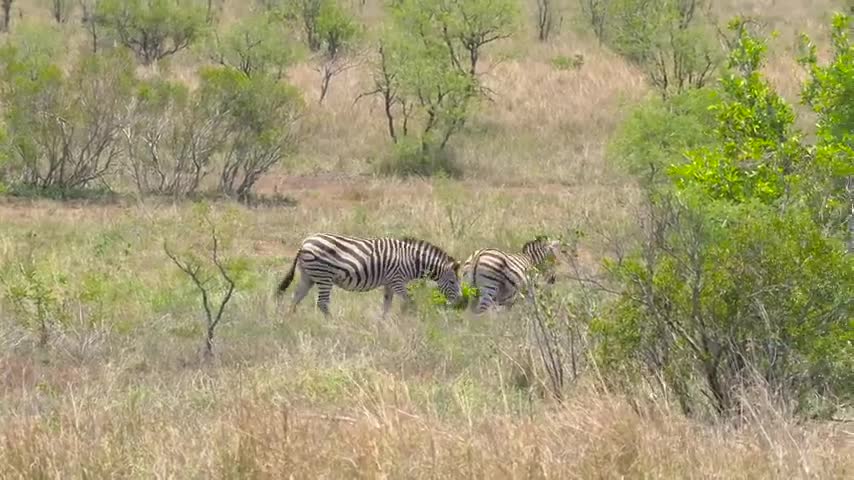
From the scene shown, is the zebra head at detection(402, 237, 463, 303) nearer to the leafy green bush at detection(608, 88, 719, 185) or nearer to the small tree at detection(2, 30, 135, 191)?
the leafy green bush at detection(608, 88, 719, 185)

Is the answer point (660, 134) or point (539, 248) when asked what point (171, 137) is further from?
point (539, 248)

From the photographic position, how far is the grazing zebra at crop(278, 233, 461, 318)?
42.5 feet

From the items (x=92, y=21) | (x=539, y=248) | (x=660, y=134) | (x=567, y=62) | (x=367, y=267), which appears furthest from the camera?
(x=92, y=21)

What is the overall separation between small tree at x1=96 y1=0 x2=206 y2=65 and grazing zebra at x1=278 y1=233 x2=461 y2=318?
22238 millimetres

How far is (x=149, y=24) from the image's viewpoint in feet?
111

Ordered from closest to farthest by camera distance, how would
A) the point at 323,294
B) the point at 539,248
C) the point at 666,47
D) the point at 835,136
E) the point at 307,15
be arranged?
1. the point at 835,136
2. the point at 323,294
3. the point at 539,248
4. the point at 666,47
5. the point at 307,15

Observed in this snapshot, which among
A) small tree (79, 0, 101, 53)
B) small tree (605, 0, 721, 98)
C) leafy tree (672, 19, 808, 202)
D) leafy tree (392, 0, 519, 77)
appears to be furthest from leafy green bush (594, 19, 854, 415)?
small tree (79, 0, 101, 53)

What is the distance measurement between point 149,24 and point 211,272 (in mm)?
23131

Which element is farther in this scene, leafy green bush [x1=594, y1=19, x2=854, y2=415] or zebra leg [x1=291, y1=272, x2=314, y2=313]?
zebra leg [x1=291, y1=272, x2=314, y2=313]

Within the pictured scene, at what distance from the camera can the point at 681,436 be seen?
17.7 ft

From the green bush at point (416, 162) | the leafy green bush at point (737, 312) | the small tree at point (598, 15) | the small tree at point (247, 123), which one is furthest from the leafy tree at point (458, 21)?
the leafy green bush at point (737, 312)

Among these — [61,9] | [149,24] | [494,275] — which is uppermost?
[61,9]

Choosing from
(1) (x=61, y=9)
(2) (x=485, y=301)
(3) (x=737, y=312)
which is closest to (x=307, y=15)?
(1) (x=61, y=9)

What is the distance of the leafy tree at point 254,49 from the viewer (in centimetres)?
2964
